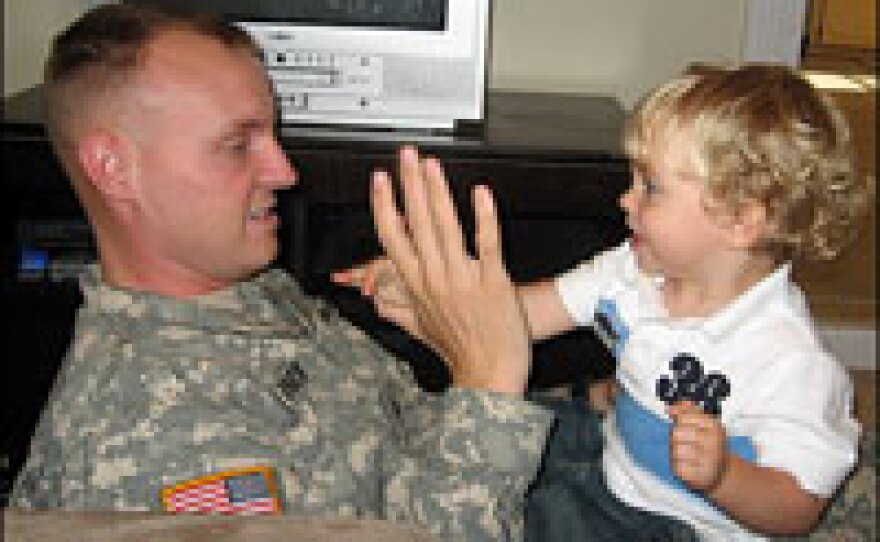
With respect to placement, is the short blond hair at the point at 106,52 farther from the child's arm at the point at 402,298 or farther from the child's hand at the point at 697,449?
the child's hand at the point at 697,449

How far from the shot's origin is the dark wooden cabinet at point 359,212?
2.33 metres

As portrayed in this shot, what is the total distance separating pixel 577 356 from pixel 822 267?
43.2 inches

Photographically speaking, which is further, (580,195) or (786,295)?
(580,195)

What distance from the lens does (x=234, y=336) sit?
1.24 meters

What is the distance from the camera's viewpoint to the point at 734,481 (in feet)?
3.90

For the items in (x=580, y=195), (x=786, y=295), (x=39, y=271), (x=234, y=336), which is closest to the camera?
(x=234, y=336)

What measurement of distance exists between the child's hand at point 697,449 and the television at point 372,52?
139 cm

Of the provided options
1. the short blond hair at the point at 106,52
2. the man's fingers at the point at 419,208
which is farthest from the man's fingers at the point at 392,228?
the short blond hair at the point at 106,52

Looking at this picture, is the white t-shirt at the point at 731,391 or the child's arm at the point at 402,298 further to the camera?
the child's arm at the point at 402,298

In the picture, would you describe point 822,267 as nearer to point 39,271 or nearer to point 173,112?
point 39,271

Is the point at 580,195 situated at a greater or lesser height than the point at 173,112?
lesser

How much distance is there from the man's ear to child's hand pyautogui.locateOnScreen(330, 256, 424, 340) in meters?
0.31

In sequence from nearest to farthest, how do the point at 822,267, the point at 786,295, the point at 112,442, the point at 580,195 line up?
the point at 112,442
the point at 786,295
the point at 580,195
the point at 822,267

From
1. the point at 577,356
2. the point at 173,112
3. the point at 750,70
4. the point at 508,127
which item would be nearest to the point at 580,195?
the point at 508,127
